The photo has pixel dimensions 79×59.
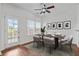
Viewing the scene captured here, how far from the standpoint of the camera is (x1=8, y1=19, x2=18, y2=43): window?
198 centimetres

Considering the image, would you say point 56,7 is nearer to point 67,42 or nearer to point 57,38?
point 57,38

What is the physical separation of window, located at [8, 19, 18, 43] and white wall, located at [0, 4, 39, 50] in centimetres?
8

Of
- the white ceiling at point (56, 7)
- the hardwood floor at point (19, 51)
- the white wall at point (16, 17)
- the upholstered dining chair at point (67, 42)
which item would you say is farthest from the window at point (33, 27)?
the upholstered dining chair at point (67, 42)

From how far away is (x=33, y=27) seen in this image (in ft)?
6.68

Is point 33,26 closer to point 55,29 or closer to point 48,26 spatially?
point 48,26

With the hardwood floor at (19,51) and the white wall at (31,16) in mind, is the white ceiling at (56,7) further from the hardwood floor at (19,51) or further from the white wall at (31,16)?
the hardwood floor at (19,51)

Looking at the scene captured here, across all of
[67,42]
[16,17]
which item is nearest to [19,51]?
[16,17]

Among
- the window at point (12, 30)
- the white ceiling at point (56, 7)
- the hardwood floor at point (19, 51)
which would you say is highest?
the white ceiling at point (56, 7)

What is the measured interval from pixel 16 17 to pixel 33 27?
0.40 meters

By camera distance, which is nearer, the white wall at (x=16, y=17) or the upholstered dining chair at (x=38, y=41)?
the white wall at (x=16, y=17)

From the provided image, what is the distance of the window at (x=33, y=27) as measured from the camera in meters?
2.01

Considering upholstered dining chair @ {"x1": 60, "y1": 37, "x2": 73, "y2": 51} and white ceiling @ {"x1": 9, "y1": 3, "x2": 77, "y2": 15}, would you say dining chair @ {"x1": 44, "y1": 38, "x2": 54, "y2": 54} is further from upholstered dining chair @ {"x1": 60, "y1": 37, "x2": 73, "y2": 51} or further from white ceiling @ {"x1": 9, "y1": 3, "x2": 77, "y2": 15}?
white ceiling @ {"x1": 9, "y1": 3, "x2": 77, "y2": 15}

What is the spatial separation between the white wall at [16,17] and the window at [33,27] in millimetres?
65

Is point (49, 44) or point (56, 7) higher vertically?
point (56, 7)
